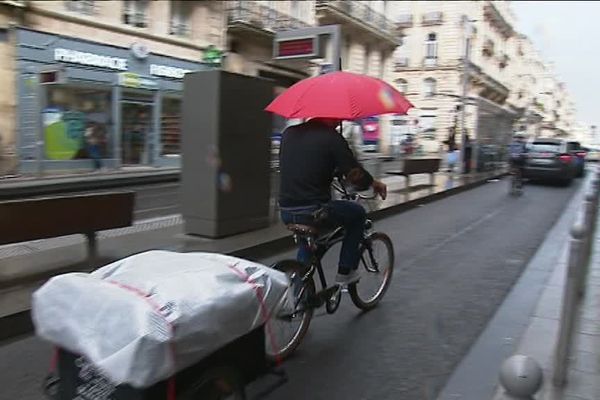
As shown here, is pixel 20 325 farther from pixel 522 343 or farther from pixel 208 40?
pixel 208 40

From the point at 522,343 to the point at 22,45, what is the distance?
1629 cm

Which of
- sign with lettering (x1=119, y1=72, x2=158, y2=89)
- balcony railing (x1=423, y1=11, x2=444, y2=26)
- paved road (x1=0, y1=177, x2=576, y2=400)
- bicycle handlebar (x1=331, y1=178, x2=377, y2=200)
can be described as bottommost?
paved road (x1=0, y1=177, x2=576, y2=400)

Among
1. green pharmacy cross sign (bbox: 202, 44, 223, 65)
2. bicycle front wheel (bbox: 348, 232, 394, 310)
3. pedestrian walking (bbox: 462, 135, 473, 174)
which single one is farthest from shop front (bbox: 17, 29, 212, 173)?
pedestrian walking (bbox: 462, 135, 473, 174)

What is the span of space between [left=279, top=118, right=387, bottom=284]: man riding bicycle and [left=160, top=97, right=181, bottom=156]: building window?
1793cm

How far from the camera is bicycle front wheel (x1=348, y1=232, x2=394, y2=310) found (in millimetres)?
5172

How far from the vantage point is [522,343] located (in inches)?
175

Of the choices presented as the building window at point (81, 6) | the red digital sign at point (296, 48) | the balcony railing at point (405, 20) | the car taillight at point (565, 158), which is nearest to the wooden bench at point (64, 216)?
the red digital sign at point (296, 48)

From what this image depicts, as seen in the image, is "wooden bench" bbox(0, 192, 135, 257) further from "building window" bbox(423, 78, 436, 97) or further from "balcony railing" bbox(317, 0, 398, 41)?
"building window" bbox(423, 78, 436, 97)

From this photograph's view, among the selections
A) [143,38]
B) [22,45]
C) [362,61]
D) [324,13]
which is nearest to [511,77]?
[362,61]

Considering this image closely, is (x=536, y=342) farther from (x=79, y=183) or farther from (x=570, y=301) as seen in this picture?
(x=79, y=183)

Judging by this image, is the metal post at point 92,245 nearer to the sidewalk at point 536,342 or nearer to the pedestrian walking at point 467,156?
the sidewalk at point 536,342

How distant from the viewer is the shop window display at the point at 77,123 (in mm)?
17438

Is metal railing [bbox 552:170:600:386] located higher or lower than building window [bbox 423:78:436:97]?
lower

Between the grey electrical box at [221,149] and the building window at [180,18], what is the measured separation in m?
15.4
